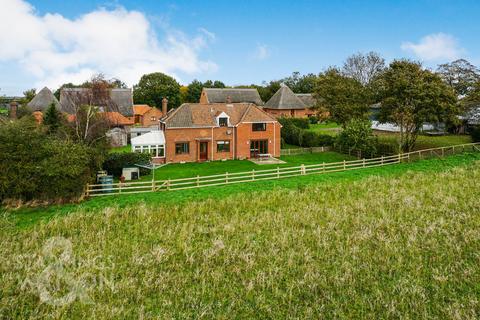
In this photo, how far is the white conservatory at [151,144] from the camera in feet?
105

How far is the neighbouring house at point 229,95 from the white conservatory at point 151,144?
28684 mm

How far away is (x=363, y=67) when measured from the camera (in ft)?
157

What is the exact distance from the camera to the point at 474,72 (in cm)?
3797

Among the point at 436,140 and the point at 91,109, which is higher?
the point at 91,109

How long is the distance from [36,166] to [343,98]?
29.7m

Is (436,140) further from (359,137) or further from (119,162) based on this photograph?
(119,162)

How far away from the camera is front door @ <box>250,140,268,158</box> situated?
1409 inches

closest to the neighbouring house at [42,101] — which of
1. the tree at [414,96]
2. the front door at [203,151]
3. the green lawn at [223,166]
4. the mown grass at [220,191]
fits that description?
the front door at [203,151]

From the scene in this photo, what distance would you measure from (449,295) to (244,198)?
12.3 meters

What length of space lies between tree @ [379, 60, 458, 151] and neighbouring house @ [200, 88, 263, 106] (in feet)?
105

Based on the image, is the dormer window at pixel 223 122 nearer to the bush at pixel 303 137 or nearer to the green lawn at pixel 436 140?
the bush at pixel 303 137

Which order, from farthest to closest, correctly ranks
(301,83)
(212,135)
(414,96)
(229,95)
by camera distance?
(301,83) < (229,95) < (212,135) < (414,96)

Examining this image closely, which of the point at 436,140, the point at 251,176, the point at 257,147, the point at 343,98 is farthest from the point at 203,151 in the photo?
the point at 436,140

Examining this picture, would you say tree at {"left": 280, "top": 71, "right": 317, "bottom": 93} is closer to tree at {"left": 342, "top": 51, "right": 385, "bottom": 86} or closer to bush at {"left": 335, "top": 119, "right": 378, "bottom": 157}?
tree at {"left": 342, "top": 51, "right": 385, "bottom": 86}
